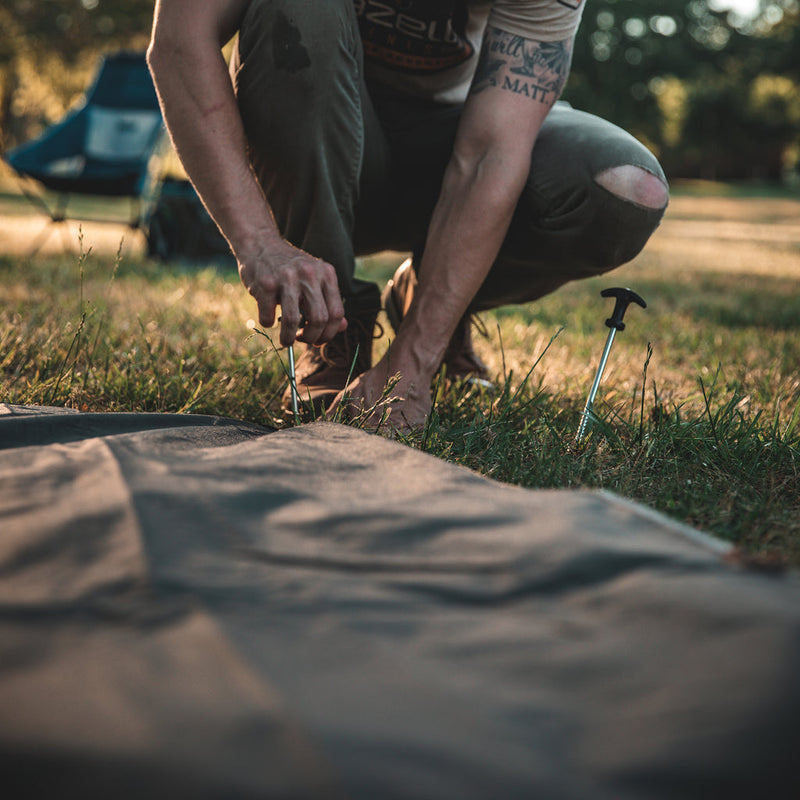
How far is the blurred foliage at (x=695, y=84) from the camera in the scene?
124 ft

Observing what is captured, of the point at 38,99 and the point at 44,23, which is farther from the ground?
the point at 44,23

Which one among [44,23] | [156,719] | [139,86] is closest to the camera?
[156,719]

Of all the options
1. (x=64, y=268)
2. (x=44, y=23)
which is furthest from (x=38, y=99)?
(x=64, y=268)

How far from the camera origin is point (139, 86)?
5.96 meters

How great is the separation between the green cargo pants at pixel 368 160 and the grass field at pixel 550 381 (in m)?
0.27

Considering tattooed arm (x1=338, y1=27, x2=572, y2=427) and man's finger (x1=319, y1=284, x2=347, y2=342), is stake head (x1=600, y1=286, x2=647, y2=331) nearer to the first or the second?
tattooed arm (x1=338, y1=27, x2=572, y2=427)

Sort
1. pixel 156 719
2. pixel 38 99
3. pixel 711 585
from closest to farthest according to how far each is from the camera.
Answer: pixel 156 719 → pixel 711 585 → pixel 38 99

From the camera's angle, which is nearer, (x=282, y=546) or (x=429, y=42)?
(x=282, y=546)

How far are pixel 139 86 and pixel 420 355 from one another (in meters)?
5.25

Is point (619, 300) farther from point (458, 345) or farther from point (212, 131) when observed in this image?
point (212, 131)

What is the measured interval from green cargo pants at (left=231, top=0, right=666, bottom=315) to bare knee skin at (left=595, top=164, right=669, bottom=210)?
16mm

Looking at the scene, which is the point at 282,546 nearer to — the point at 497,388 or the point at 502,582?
the point at 502,582

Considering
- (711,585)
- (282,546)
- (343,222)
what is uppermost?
(343,222)

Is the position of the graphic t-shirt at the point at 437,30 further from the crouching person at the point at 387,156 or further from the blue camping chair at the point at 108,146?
the blue camping chair at the point at 108,146
